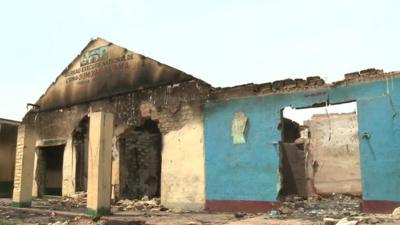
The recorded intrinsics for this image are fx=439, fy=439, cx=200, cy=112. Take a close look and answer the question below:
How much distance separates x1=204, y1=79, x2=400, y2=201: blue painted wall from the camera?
9438 millimetres

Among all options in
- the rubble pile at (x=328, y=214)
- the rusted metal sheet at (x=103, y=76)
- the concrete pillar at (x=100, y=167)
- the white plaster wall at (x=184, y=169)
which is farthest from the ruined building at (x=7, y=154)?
the rubble pile at (x=328, y=214)

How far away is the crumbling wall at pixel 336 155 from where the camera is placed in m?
16.5

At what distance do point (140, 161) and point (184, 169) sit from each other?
13.4 feet

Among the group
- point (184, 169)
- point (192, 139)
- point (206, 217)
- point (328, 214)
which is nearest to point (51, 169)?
point (184, 169)

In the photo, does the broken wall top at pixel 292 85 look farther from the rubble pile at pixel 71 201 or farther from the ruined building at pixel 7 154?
the ruined building at pixel 7 154

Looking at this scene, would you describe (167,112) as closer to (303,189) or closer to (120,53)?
→ (120,53)

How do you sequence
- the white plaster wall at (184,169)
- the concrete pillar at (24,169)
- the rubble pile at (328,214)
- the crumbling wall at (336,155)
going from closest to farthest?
the rubble pile at (328,214)
the white plaster wall at (184,169)
the concrete pillar at (24,169)
the crumbling wall at (336,155)

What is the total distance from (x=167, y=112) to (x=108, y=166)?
310 cm

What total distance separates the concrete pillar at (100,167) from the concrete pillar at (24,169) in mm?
4327

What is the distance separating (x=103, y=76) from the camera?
1612 centimetres

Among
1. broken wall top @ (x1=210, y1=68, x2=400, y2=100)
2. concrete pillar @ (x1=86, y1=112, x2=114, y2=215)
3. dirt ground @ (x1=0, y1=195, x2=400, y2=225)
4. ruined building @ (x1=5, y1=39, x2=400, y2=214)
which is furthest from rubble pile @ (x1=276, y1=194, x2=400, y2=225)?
concrete pillar @ (x1=86, y1=112, x2=114, y2=215)

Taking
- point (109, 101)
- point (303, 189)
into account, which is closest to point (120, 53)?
point (109, 101)

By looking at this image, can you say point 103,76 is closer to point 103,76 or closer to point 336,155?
point 103,76

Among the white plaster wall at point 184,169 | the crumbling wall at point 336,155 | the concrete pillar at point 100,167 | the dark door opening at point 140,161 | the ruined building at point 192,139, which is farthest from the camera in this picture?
the crumbling wall at point 336,155
